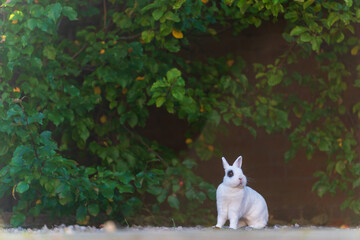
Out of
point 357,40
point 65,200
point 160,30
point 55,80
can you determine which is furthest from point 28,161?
point 357,40

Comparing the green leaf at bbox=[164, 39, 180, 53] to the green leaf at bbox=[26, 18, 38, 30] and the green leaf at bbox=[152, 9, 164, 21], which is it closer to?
the green leaf at bbox=[152, 9, 164, 21]

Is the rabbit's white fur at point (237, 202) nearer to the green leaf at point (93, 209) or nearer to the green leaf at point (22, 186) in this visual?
the green leaf at point (93, 209)

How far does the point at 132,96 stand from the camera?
179 inches

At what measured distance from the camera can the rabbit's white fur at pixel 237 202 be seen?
11.8 ft

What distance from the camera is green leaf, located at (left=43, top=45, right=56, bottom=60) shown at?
171 inches

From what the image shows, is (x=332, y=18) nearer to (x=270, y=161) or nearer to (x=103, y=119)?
(x=103, y=119)

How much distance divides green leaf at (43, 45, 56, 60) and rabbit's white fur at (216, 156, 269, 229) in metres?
1.39

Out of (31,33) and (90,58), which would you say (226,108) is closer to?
(90,58)

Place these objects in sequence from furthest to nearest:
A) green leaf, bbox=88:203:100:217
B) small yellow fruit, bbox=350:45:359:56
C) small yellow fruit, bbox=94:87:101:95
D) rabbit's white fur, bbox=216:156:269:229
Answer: small yellow fruit, bbox=350:45:359:56
small yellow fruit, bbox=94:87:101:95
green leaf, bbox=88:203:100:217
rabbit's white fur, bbox=216:156:269:229

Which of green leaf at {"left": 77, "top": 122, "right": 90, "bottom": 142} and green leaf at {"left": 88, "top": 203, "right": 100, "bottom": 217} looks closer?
green leaf at {"left": 88, "top": 203, "right": 100, "bottom": 217}

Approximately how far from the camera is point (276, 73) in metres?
4.94

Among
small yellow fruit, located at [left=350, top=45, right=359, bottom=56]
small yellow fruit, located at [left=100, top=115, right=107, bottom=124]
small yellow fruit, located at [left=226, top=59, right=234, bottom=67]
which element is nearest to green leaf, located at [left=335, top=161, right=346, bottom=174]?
small yellow fruit, located at [left=350, top=45, right=359, bottom=56]

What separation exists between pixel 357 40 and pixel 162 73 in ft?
5.25

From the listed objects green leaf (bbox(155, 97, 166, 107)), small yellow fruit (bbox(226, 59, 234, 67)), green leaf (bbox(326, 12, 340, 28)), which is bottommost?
green leaf (bbox(155, 97, 166, 107))
